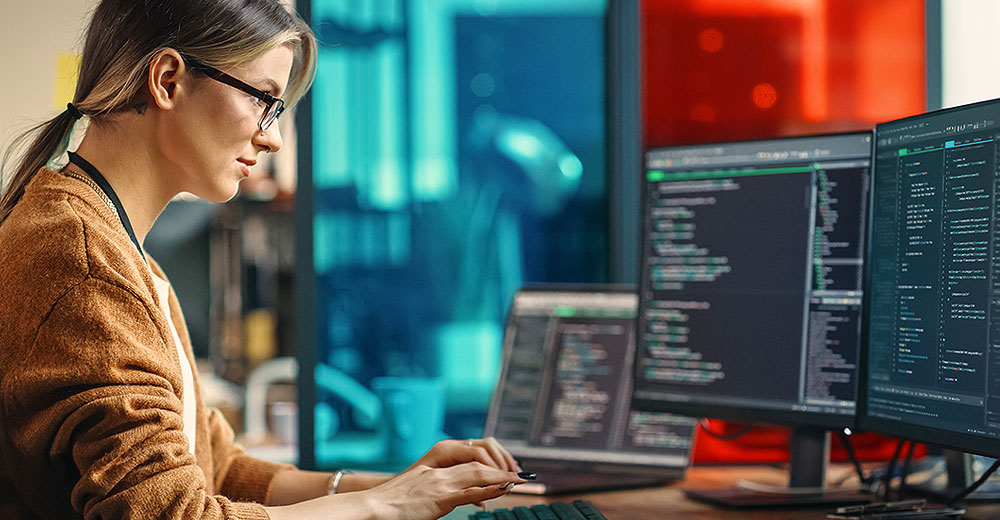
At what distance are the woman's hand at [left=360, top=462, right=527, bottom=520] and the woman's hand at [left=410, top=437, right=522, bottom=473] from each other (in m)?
0.07

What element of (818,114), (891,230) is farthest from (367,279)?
(891,230)

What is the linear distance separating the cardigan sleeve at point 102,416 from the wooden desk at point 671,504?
459 millimetres

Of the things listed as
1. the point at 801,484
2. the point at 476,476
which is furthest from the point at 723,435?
the point at 476,476

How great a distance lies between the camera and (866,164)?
129 cm

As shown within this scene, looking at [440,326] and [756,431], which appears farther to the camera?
[440,326]

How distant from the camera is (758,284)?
4.54 ft

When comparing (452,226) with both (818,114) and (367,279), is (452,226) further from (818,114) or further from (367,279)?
(818,114)

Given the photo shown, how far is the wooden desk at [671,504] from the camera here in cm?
125

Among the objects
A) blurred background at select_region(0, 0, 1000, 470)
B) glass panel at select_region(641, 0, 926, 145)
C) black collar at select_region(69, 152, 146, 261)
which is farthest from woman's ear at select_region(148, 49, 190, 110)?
glass panel at select_region(641, 0, 926, 145)

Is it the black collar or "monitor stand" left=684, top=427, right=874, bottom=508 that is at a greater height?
the black collar

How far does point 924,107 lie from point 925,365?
0.82 meters

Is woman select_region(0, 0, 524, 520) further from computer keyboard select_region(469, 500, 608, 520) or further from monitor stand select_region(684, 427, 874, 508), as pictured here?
monitor stand select_region(684, 427, 874, 508)

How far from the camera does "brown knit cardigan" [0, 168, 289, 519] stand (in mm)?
889

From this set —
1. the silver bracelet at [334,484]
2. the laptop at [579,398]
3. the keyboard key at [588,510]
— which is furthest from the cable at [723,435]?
the silver bracelet at [334,484]
